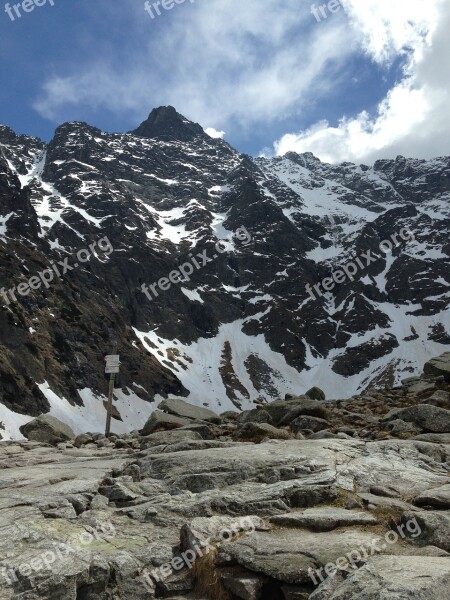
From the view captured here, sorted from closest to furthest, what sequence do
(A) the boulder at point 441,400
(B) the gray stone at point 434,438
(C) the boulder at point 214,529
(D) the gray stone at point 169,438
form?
(C) the boulder at point 214,529, (B) the gray stone at point 434,438, (D) the gray stone at point 169,438, (A) the boulder at point 441,400

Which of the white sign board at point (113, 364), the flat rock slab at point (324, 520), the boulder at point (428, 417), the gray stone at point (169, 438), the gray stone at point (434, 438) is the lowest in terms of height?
the flat rock slab at point (324, 520)

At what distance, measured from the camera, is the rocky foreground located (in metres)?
5.45

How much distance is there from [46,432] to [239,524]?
19.5 m

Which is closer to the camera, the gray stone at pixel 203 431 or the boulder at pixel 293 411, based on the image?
the gray stone at pixel 203 431

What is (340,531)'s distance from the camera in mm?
6656

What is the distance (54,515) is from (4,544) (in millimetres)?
1376

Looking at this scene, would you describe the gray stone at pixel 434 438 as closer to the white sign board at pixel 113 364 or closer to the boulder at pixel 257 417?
A: the boulder at pixel 257 417

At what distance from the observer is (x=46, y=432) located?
23875 millimetres

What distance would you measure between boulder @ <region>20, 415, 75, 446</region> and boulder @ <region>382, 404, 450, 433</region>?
16504 millimetres

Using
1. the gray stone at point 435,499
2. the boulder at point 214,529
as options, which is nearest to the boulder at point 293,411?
the gray stone at point 435,499

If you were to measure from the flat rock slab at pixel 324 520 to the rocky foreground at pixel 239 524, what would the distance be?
2 centimetres

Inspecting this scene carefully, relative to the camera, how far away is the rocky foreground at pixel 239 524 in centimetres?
545

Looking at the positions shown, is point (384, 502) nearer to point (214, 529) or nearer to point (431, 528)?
point (431, 528)

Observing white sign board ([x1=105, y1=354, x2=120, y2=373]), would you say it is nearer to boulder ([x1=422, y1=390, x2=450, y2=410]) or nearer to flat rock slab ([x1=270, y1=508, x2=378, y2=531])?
boulder ([x1=422, y1=390, x2=450, y2=410])
